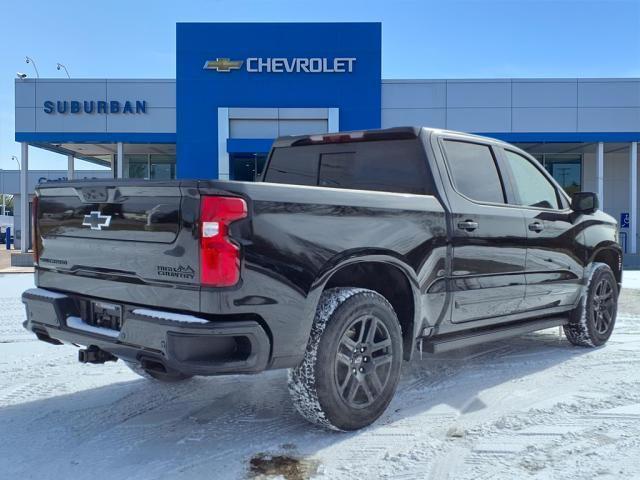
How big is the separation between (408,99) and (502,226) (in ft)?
54.0

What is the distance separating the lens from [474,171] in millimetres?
4715

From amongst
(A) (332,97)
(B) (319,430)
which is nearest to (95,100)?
(A) (332,97)

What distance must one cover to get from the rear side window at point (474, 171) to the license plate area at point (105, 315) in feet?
8.37

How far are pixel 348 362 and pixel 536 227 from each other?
2.39 metres

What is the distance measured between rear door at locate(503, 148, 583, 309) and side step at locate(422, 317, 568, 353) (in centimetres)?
16

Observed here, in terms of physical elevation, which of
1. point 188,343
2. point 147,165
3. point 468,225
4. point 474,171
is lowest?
point 188,343

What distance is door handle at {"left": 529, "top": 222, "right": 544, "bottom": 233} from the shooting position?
502 centimetres

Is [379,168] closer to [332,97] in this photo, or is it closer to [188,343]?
[188,343]

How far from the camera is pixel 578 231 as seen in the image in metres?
5.69

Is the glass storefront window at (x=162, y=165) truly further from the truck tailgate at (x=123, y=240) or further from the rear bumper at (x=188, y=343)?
the rear bumper at (x=188, y=343)

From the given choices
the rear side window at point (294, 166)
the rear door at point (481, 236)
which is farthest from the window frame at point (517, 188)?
the rear side window at point (294, 166)

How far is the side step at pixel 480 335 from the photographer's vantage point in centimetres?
422

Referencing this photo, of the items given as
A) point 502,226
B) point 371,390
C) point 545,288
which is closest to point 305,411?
point 371,390

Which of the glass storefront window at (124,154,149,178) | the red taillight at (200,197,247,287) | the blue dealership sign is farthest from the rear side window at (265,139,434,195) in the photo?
the glass storefront window at (124,154,149,178)
